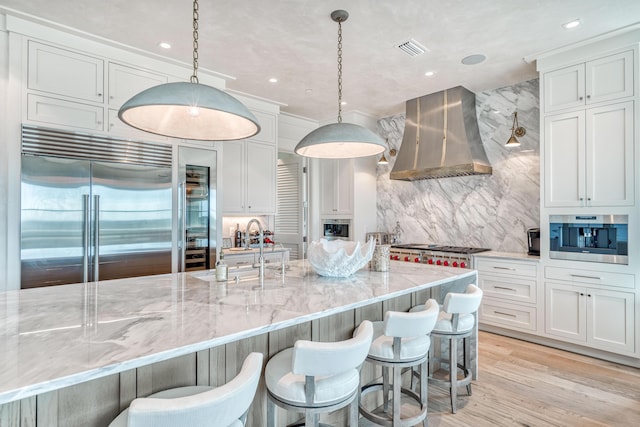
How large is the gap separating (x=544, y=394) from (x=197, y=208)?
348 centimetres

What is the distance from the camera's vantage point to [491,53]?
3309mm

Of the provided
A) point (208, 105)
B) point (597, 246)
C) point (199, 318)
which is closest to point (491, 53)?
point (597, 246)

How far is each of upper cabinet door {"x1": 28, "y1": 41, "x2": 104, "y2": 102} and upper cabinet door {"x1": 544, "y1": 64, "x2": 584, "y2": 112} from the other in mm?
4244

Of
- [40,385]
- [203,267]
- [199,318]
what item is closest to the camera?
[40,385]

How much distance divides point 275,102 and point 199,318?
380 cm

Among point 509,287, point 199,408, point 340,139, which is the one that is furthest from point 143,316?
→ point 509,287

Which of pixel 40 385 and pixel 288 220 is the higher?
pixel 288 220

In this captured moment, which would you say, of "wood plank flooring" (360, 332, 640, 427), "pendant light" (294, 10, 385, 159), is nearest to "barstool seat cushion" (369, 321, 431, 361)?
"wood plank flooring" (360, 332, 640, 427)

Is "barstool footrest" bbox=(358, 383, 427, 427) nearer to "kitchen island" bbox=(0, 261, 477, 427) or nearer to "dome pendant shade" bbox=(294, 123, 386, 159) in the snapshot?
"kitchen island" bbox=(0, 261, 477, 427)

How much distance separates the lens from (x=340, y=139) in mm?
2117

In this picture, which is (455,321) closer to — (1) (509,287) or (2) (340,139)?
(2) (340,139)

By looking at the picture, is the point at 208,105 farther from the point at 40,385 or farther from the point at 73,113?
the point at 73,113

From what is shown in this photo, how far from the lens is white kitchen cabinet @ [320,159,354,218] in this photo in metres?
5.27

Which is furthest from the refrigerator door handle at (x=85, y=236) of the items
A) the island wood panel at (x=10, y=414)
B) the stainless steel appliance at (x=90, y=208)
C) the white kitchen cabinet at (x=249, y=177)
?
the island wood panel at (x=10, y=414)
